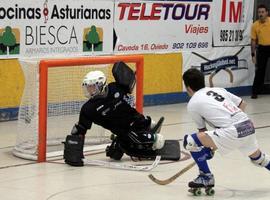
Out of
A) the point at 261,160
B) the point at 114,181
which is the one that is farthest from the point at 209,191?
the point at 114,181

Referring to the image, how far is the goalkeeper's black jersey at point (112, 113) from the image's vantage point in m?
8.02

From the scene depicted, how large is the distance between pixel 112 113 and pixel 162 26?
228 inches

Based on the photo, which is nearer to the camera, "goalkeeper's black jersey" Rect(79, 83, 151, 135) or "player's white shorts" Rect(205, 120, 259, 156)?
"player's white shorts" Rect(205, 120, 259, 156)

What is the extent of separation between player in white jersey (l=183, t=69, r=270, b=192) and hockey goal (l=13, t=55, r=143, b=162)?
2.15 metres

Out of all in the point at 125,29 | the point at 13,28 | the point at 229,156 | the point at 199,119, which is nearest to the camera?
the point at 199,119

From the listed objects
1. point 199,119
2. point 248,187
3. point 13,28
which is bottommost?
point 248,187

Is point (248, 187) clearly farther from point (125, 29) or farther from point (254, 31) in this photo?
point (254, 31)

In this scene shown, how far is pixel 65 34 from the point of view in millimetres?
11992

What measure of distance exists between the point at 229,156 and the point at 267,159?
5.83 ft

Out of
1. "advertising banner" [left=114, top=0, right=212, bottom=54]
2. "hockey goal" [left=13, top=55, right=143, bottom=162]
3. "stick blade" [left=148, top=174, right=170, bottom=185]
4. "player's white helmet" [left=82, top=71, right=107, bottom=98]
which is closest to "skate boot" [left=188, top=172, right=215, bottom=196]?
"stick blade" [left=148, top=174, right=170, bottom=185]

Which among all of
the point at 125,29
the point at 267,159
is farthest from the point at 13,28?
the point at 267,159

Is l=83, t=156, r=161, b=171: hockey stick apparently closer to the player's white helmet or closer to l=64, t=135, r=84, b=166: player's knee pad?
l=64, t=135, r=84, b=166: player's knee pad

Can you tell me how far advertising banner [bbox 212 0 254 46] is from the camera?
1479 cm

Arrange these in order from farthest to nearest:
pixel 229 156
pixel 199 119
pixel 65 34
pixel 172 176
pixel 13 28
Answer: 1. pixel 65 34
2. pixel 13 28
3. pixel 229 156
4. pixel 172 176
5. pixel 199 119
